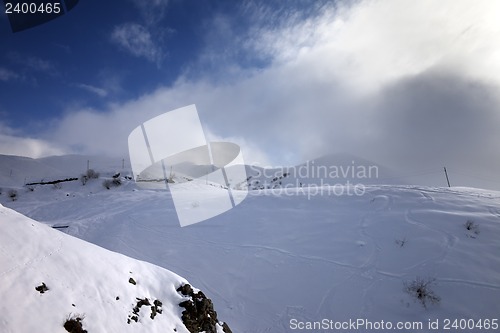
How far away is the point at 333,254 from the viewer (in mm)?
9422

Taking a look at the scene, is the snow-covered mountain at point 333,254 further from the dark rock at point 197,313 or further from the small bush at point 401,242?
the dark rock at point 197,313

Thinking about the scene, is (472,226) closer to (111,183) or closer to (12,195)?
(111,183)

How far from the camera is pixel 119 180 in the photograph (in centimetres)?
2506

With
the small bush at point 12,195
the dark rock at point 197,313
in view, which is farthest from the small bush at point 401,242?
the small bush at point 12,195

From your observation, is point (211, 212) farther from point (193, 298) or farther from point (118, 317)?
point (118, 317)

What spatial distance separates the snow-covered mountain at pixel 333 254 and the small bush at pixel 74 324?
0.66 m

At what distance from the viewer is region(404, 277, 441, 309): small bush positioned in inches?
270

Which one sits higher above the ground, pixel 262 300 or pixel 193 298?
pixel 193 298

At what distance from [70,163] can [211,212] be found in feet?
193

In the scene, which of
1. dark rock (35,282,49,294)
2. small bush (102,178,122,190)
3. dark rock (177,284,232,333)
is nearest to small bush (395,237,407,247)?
dark rock (177,284,232,333)

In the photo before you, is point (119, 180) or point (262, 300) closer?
point (262, 300)

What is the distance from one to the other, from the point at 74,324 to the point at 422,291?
7.75 meters

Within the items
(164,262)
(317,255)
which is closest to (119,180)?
(164,262)

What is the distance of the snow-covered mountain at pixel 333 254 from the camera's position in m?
7.02
